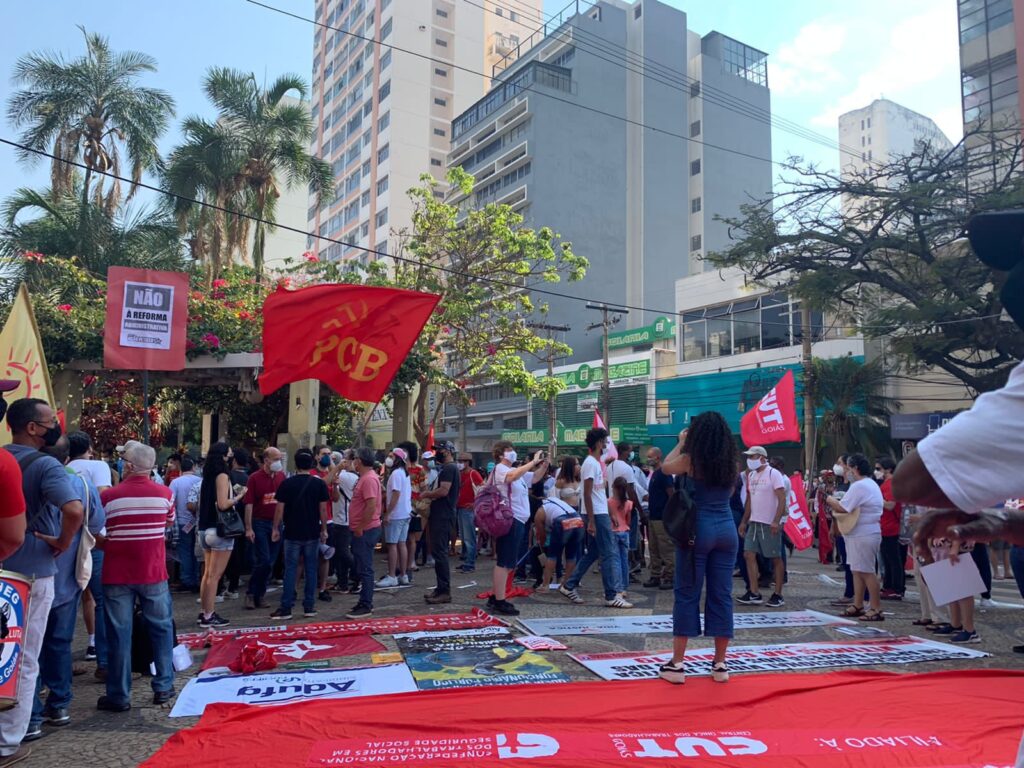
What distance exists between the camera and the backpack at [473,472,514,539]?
855cm

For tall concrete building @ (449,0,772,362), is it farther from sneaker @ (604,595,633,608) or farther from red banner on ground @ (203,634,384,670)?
red banner on ground @ (203,634,384,670)

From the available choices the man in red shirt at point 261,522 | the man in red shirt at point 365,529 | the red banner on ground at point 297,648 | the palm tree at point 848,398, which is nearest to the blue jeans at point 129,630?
the red banner on ground at point 297,648

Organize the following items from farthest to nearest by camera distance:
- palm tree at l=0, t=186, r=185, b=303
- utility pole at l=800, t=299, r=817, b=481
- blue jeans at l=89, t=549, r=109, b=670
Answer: utility pole at l=800, t=299, r=817, b=481 → palm tree at l=0, t=186, r=185, b=303 → blue jeans at l=89, t=549, r=109, b=670

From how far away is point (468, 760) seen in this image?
3947mm

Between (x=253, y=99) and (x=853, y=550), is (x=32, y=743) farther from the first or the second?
(x=253, y=99)

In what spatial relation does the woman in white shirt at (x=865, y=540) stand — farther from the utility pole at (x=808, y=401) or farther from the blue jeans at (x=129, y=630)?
the utility pole at (x=808, y=401)

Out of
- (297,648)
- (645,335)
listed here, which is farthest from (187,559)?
(645,335)

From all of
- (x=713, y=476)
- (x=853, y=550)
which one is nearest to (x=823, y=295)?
(x=853, y=550)

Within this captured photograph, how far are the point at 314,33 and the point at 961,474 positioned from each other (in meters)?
98.2

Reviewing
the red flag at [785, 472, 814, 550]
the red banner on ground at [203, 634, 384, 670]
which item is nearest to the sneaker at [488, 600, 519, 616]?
the red banner on ground at [203, 634, 384, 670]

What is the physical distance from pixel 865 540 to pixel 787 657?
2.28m

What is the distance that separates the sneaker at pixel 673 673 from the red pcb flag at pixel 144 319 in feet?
24.4

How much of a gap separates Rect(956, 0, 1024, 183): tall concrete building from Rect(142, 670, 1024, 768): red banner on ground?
3004cm

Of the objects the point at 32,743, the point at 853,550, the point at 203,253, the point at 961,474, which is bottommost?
the point at 32,743
